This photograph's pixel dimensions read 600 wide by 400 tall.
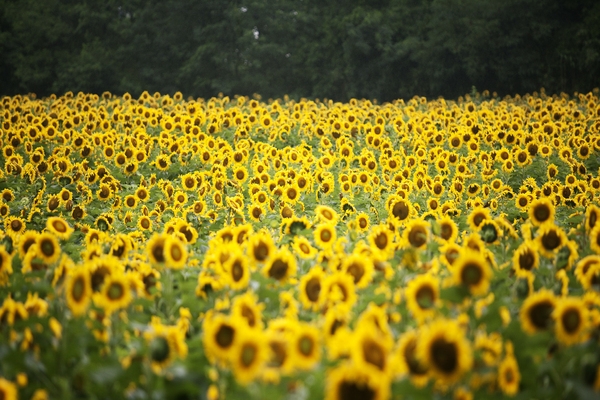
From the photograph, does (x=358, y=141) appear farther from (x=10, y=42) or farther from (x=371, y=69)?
(x=10, y=42)

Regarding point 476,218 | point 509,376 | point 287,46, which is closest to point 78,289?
point 509,376

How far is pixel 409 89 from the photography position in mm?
28297

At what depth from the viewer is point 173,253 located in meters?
3.29

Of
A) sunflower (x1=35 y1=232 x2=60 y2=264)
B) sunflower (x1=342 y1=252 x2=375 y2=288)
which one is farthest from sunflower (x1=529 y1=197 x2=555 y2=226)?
sunflower (x1=35 y1=232 x2=60 y2=264)

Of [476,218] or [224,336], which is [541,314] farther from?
[476,218]

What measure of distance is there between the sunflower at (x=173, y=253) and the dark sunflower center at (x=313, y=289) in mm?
699

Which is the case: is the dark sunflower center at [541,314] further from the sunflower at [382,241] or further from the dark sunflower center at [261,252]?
the dark sunflower center at [261,252]

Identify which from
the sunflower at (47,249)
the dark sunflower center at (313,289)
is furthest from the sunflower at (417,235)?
the sunflower at (47,249)

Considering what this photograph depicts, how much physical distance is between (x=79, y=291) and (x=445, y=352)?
146 centimetres

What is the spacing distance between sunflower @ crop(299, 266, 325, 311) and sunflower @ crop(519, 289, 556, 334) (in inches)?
35.9

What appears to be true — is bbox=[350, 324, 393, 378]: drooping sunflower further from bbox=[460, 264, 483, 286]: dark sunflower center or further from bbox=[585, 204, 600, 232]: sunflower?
bbox=[585, 204, 600, 232]: sunflower

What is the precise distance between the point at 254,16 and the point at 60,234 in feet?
93.9

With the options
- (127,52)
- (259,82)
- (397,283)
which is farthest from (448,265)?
(127,52)

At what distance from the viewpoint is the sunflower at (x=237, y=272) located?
2.99 metres
